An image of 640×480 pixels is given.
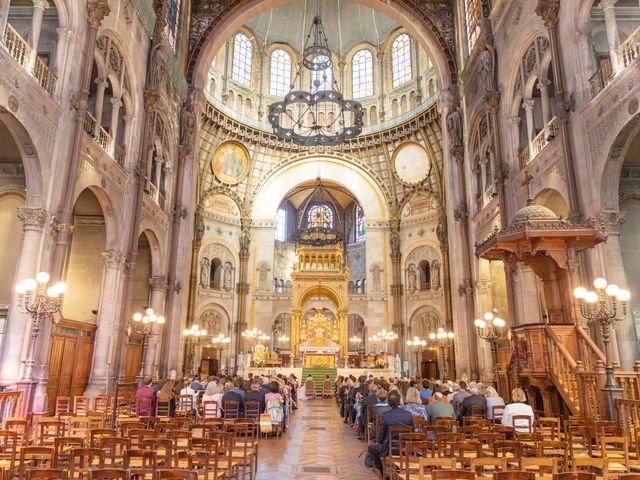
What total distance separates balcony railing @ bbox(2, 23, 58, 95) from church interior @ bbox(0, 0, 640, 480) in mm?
112

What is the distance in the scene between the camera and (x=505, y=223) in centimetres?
1823

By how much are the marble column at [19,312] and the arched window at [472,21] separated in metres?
18.9

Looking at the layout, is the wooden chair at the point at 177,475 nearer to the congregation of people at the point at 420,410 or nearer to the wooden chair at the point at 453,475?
the wooden chair at the point at 453,475

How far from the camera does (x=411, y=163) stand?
3475 centimetres

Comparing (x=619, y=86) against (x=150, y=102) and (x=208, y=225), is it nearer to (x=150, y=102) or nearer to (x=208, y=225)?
(x=150, y=102)

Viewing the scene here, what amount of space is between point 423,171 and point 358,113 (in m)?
13.9

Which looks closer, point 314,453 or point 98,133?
point 314,453

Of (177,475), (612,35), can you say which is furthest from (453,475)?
(612,35)

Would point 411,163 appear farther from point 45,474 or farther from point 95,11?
point 45,474

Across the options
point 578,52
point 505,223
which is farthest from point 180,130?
point 578,52

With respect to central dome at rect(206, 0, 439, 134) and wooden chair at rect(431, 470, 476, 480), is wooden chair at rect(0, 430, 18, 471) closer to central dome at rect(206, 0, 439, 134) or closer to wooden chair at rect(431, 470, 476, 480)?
wooden chair at rect(431, 470, 476, 480)

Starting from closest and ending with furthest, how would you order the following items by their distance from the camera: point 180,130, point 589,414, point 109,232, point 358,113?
1. point 589,414
2. point 109,232
3. point 358,113
4. point 180,130

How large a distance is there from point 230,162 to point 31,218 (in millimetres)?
23300

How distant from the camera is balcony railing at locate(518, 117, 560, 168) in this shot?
15.0 meters
